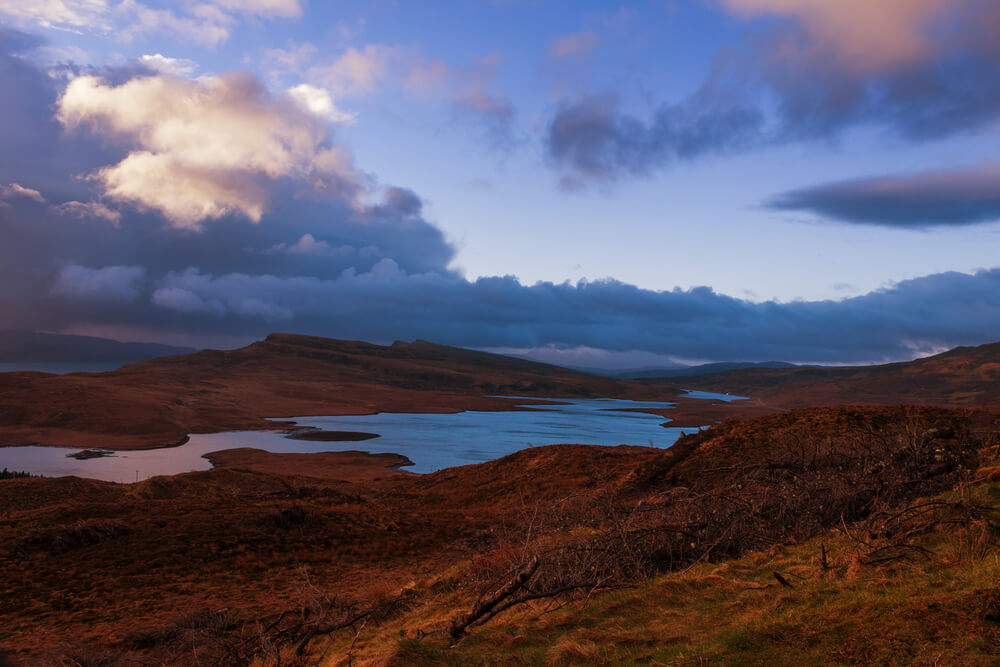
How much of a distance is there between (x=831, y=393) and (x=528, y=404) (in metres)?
61.0

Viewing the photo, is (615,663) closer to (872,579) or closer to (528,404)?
(872,579)

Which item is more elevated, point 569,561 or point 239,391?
A: point 569,561

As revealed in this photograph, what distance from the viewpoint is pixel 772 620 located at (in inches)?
191

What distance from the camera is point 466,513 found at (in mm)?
23641

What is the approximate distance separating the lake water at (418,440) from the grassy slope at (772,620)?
113 ft

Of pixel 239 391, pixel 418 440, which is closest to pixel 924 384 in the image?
pixel 418 440

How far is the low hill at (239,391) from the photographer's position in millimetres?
65312

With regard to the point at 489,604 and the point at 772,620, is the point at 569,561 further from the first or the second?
the point at 772,620

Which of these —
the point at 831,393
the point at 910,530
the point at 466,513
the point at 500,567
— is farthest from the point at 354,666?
the point at 831,393

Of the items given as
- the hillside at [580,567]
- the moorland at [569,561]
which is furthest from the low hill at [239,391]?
the hillside at [580,567]

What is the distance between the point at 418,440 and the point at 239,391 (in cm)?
5302

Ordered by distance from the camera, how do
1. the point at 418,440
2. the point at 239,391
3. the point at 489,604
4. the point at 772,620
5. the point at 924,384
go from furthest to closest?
the point at 239,391, the point at 924,384, the point at 418,440, the point at 489,604, the point at 772,620

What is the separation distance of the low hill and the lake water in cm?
602

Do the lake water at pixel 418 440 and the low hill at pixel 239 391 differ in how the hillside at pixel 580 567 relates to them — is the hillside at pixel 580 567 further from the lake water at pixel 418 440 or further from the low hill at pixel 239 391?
the low hill at pixel 239 391
